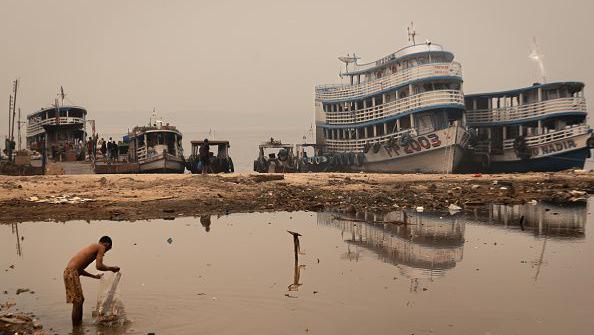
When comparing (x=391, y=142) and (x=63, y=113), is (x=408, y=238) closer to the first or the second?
(x=391, y=142)

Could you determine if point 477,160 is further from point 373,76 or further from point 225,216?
point 225,216

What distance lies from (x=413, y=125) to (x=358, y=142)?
5.57 m

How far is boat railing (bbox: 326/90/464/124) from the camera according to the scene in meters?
34.2

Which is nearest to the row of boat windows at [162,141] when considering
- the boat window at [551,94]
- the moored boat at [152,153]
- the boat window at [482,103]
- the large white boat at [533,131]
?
the moored boat at [152,153]

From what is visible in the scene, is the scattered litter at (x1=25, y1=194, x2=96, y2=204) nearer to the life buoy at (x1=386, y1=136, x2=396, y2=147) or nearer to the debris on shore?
the debris on shore

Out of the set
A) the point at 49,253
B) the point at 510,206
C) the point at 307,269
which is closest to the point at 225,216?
the point at 49,253

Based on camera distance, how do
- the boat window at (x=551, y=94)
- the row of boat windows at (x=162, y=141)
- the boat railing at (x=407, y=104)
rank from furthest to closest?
the boat railing at (x=407, y=104) → the boat window at (x=551, y=94) → the row of boat windows at (x=162, y=141)

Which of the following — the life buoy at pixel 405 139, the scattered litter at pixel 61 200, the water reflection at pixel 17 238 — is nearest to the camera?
the water reflection at pixel 17 238

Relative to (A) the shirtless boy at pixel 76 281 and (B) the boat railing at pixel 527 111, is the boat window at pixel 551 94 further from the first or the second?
(A) the shirtless boy at pixel 76 281

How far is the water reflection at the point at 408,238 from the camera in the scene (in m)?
9.84

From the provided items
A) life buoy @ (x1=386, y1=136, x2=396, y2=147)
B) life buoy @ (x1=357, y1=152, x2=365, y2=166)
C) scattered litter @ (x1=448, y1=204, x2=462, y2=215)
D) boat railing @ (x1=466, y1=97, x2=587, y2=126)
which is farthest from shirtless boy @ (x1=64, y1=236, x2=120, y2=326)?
life buoy @ (x1=357, y1=152, x2=365, y2=166)

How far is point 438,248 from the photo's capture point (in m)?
11.2

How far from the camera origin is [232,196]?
18250 mm

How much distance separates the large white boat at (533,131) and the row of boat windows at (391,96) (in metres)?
3.10
